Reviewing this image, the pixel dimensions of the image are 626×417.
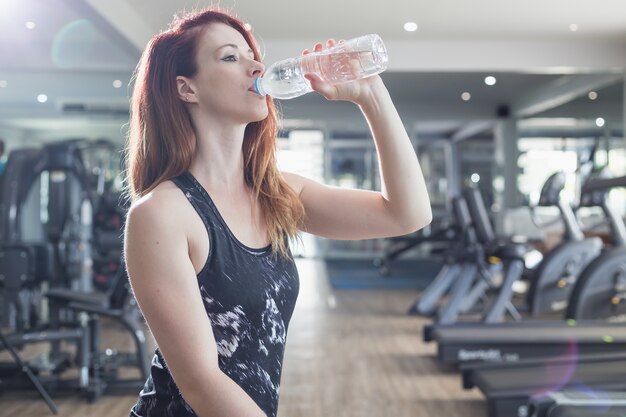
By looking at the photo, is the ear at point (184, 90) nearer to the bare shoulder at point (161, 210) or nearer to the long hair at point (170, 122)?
the long hair at point (170, 122)

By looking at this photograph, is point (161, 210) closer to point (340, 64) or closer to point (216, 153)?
point (216, 153)

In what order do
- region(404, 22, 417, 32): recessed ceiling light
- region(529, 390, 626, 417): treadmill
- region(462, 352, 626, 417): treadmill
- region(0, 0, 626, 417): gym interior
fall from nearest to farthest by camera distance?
region(529, 390, 626, 417): treadmill → region(462, 352, 626, 417): treadmill → region(0, 0, 626, 417): gym interior → region(404, 22, 417, 32): recessed ceiling light

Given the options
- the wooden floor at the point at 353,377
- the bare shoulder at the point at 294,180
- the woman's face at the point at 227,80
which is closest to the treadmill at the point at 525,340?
the wooden floor at the point at 353,377

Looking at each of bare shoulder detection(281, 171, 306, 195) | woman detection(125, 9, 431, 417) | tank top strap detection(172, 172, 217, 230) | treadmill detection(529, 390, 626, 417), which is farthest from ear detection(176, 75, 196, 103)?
treadmill detection(529, 390, 626, 417)

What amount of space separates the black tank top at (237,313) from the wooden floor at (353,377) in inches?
96.1

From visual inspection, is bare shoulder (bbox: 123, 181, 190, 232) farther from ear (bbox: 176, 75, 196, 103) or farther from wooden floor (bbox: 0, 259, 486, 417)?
wooden floor (bbox: 0, 259, 486, 417)

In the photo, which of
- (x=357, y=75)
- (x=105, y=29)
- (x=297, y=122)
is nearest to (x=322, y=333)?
(x=105, y=29)

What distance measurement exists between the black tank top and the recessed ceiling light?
5.81 m

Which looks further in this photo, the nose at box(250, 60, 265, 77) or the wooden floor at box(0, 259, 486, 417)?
the wooden floor at box(0, 259, 486, 417)

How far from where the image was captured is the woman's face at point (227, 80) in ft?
3.11

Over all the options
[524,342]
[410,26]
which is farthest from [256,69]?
[410,26]

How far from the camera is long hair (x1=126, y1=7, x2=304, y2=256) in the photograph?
0.96 meters

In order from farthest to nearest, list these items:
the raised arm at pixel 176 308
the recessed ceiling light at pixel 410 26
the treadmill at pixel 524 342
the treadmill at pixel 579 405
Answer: the recessed ceiling light at pixel 410 26 → the treadmill at pixel 524 342 → the treadmill at pixel 579 405 → the raised arm at pixel 176 308

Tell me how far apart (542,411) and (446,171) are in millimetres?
9396
